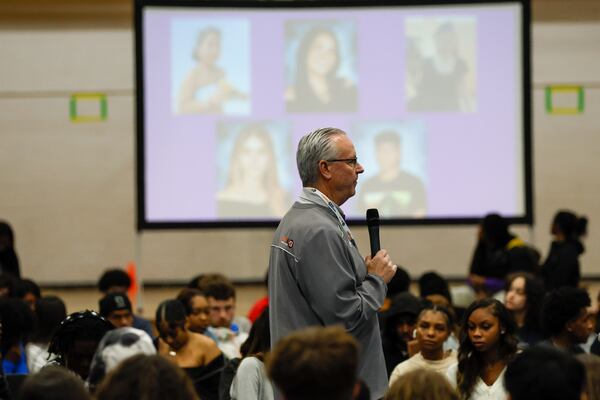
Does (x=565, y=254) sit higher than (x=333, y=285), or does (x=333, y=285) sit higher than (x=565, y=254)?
(x=333, y=285)

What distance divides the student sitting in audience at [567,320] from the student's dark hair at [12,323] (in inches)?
94.1

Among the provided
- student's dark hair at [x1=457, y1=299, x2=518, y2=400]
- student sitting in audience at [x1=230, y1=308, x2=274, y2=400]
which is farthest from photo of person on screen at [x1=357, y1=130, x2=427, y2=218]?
student sitting in audience at [x1=230, y1=308, x2=274, y2=400]

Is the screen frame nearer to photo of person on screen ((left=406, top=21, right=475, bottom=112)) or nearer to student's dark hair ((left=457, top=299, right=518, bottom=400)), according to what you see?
photo of person on screen ((left=406, top=21, right=475, bottom=112))

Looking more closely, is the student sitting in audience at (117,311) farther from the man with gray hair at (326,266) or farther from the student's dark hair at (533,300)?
the man with gray hair at (326,266)

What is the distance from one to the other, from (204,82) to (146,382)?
7291 mm

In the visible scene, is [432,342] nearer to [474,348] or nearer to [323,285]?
[474,348]

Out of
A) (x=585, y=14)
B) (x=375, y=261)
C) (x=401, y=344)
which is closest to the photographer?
(x=375, y=261)

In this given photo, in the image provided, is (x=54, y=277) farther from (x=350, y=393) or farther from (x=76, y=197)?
(x=350, y=393)

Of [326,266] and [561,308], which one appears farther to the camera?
[561,308]

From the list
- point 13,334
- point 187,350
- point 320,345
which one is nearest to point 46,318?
point 13,334

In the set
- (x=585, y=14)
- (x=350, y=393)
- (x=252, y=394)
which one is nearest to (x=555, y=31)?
(x=585, y=14)

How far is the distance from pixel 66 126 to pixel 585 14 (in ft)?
19.9

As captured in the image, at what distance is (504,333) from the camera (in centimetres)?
459

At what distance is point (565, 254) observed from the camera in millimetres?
8055
